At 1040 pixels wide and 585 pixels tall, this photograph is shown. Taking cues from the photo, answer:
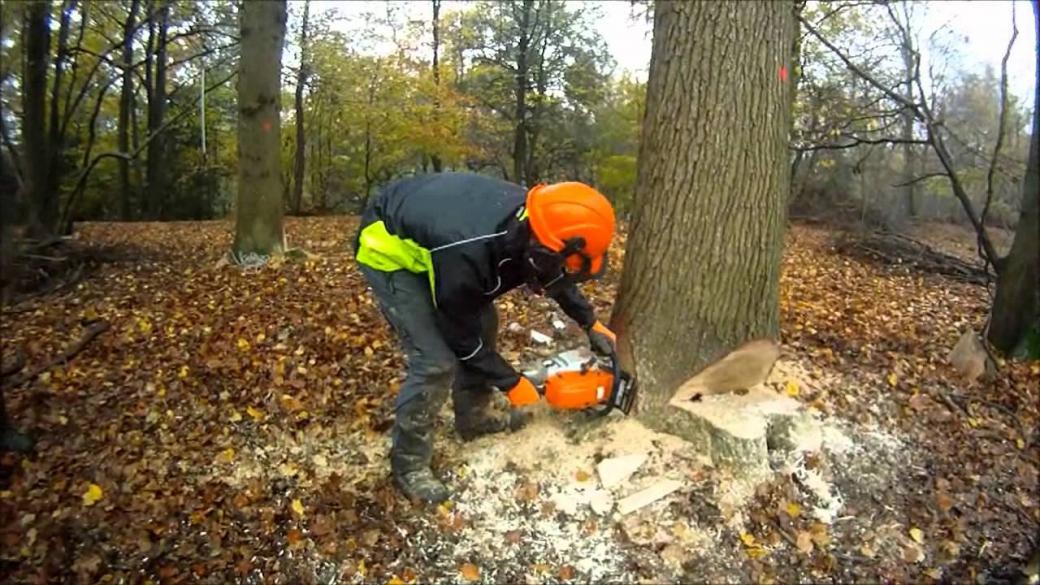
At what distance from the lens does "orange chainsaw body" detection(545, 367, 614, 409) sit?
333cm

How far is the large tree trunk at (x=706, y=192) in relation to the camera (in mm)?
3301

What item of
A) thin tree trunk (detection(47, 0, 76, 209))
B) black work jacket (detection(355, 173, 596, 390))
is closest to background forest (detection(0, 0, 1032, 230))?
thin tree trunk (detection(47, 0, 76, 209))

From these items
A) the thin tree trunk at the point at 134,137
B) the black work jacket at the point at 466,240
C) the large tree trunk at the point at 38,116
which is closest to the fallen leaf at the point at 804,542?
the black work jacket at the point at 466,240

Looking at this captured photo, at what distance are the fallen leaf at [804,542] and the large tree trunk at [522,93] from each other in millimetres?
16204

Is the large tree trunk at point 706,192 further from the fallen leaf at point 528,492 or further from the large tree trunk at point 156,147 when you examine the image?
the large tree trunk at point 156,147

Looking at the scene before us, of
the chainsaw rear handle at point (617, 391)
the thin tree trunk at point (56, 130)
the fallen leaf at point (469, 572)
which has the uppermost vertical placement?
the thin tree trunk at point (56, 130)

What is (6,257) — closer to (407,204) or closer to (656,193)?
(407,204)

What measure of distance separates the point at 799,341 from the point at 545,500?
2548 millimetres

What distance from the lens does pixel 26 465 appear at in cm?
361

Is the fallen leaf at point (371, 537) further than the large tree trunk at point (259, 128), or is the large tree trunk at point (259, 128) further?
the large tree trunk at point (259, 128)

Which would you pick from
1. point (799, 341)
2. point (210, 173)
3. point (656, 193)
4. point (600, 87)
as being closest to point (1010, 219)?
point (600, 87)

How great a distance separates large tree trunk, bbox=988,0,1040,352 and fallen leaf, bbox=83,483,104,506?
20.3ft

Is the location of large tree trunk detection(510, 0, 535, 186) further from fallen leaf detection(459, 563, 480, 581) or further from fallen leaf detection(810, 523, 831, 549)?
fallen leaf detection(459, 563, 480, 581)

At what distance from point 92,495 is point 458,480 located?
1.83 metres
